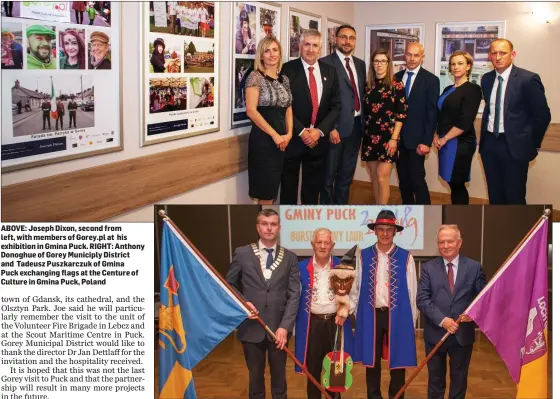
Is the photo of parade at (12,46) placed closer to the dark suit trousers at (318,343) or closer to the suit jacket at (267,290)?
the suit jacket at (267,290)

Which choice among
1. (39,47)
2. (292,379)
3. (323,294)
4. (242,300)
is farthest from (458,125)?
(39,47)

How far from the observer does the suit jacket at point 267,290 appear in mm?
2768

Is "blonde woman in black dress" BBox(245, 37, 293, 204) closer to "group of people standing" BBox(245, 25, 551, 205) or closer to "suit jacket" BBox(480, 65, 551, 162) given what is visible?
"group of people standing" BBox(245, 25, 551, 205)

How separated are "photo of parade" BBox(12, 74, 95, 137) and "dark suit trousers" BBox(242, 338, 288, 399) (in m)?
1.14

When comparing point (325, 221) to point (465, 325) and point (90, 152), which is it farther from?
point (90, 152)

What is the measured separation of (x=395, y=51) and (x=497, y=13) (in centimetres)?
46

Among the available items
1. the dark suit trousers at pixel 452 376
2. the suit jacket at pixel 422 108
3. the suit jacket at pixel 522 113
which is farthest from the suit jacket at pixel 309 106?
the dark suit trousers at pixel 452 376

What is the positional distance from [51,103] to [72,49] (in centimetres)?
22

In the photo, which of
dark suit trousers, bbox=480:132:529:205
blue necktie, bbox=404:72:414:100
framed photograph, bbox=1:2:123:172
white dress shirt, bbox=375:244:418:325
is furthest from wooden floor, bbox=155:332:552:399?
blue necktie, bbox=404:72:414:100

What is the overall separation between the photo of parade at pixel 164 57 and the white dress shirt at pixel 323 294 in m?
1.04

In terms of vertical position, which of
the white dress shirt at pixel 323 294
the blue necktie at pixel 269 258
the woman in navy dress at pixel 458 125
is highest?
the woman in navy dress at pixel 458 125

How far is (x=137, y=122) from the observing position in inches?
106

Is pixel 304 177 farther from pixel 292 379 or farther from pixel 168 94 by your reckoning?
pixel 292 379

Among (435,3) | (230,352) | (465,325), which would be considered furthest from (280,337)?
(435,3)
